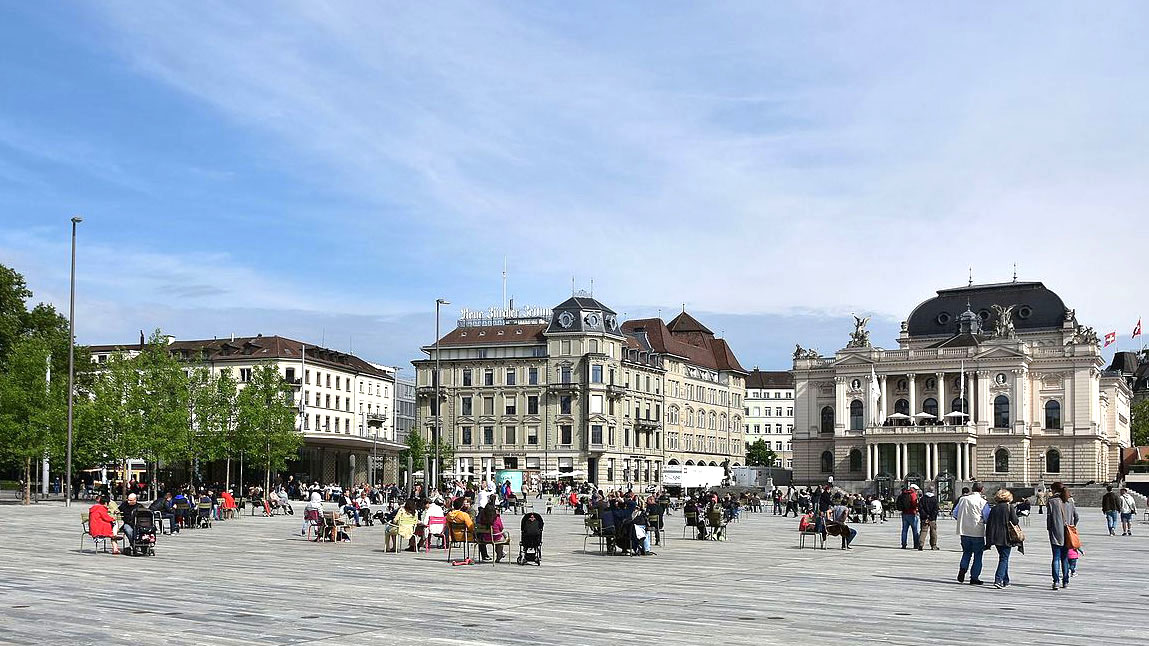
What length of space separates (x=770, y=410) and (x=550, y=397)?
80.9m

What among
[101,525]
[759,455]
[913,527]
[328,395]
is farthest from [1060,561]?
[759,455]

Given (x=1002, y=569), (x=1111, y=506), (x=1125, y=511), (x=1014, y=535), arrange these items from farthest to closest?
1. (x=1125, y=511)
2. (x=1111, y=506)
3. (x=1002, y=569)
4. (x=1014, y=535)

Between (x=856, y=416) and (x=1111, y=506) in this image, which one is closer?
(x=1111, y=506)

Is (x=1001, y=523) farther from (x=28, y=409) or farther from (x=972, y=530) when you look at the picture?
(x=28, y=409)

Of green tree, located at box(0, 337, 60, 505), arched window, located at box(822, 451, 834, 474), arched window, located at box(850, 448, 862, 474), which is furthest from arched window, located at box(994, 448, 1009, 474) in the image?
green tree, located at box(0, 337, 60, 505)

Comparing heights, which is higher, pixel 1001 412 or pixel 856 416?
pixel 1001 412

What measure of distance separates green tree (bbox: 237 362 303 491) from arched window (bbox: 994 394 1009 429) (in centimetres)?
6882

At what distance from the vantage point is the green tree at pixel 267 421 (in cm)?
7056

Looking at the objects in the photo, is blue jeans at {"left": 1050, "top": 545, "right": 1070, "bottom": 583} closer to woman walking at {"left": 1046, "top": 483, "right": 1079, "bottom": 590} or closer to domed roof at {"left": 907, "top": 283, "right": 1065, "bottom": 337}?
woman walking at {"left": 1046, "top": 483, "right": 1079, "bottom": 590}

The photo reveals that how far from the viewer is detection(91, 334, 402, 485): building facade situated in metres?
96.2

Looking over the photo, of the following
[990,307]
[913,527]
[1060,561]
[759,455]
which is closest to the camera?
[1060,561]

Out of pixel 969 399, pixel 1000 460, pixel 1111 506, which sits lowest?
pixel 1000 460

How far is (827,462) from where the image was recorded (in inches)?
5044

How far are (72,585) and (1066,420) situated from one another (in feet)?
361
